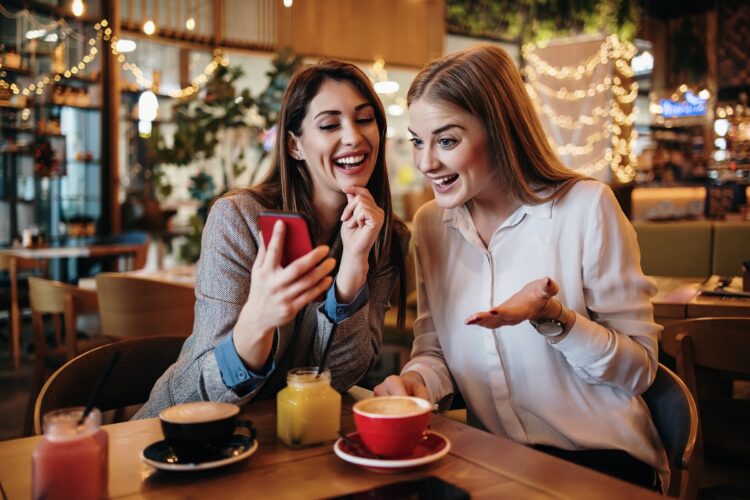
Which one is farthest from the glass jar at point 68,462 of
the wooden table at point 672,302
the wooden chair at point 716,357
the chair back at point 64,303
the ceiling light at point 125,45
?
the ceiling light at point 125,45

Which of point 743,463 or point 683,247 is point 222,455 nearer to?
point 743,463

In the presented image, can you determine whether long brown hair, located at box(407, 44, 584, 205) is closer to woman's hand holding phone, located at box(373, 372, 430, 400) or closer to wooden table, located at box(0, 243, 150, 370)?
woman's hand holding phone, located at box(373, 372, 430, 400)

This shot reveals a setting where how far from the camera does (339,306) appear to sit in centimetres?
161

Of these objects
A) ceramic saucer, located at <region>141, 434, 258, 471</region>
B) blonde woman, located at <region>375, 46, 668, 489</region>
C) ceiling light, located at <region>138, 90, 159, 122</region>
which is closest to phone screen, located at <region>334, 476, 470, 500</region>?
ceramic saucer, located at <region>141, 434, 258, 471</region>

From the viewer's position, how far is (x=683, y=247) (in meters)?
4.54

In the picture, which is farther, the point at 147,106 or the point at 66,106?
the point at 147,106

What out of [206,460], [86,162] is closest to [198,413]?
[206,460]

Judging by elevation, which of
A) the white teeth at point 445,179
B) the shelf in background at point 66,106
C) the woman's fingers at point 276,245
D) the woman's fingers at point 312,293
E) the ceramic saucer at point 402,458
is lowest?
the ceramic saucer at point 402,458

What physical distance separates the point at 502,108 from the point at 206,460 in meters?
1.01

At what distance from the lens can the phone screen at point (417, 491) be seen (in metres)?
1.01

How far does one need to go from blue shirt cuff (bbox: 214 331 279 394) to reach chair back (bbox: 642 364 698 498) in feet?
2.59

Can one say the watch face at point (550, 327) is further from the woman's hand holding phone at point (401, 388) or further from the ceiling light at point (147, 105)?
the ceiling light at point (147, 105)

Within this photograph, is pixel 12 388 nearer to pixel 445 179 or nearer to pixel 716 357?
pixel 445 179

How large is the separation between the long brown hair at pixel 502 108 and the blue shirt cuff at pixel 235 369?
0.69m
